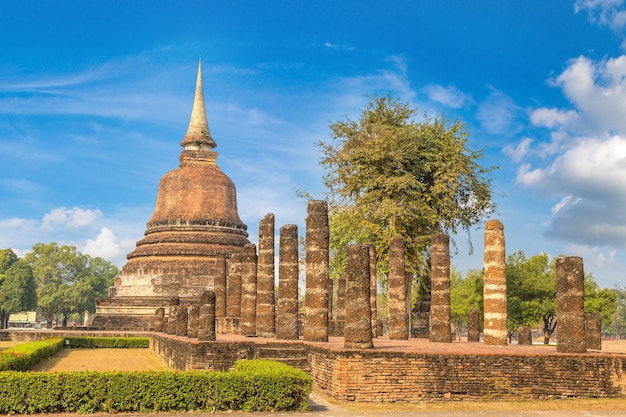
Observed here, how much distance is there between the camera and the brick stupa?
47.5 metres

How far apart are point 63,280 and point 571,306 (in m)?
78.1

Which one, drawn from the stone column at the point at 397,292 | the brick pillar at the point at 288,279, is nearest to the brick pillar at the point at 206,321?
the brick pillar at the point at 288,279

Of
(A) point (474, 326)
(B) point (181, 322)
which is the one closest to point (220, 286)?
(B) point (181, 322)

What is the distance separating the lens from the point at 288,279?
23172 mm

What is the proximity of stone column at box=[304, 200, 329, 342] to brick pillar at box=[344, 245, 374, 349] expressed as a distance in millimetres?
4741

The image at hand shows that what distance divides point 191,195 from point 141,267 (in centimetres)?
620

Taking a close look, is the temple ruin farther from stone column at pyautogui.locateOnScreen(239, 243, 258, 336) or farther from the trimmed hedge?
the trimmed hedge

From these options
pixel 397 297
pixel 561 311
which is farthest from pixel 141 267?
pixel 561 311

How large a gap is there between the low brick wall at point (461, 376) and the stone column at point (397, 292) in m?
10.9

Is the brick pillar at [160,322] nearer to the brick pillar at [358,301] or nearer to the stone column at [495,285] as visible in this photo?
the stone column at [495,285]

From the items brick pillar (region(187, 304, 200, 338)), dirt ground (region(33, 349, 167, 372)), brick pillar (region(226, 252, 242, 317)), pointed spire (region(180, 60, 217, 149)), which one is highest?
pointed spire (region(180, 60, 217, 149))

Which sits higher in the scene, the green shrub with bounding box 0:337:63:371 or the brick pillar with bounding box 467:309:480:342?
the brick pillar with bounding box 467:309:480:342

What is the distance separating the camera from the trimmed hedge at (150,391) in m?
12.4

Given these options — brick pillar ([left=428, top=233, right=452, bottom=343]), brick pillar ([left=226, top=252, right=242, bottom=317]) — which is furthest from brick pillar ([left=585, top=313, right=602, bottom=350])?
brick pillar ([left=226, top=252, right=242, bottom=317])
